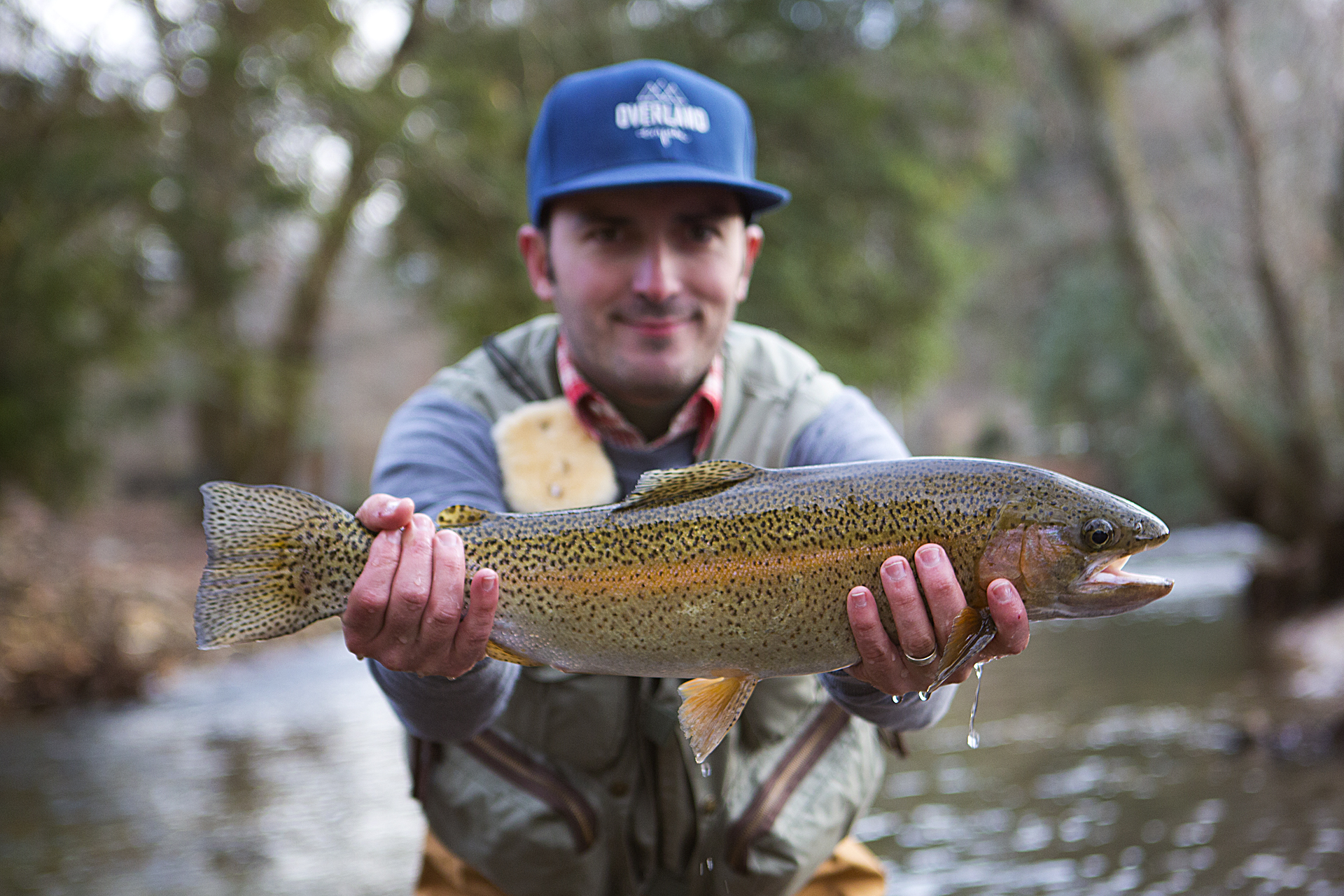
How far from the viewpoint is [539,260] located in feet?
11.1

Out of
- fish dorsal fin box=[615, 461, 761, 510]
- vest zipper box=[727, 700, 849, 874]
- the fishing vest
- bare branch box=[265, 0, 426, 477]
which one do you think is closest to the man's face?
the fishing vest

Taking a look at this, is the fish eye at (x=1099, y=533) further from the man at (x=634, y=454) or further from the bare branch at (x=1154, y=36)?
the bare branch at (x=1154, y=36)

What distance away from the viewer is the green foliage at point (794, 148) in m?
14.3

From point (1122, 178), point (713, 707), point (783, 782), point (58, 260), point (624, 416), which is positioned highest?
point (1122, 178)

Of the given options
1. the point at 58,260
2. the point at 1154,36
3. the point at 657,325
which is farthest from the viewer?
the point at 1154,36

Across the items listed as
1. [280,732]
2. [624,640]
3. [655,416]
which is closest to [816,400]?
[655,416]

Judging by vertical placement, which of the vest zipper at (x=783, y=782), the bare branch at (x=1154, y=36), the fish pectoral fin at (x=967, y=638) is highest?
the bare branch at (x=1154, y=36)

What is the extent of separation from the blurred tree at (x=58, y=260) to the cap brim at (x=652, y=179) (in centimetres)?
1061

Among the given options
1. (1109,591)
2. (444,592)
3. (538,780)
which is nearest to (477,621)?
(444,592)

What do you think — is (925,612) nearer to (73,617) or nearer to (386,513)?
(386,513)

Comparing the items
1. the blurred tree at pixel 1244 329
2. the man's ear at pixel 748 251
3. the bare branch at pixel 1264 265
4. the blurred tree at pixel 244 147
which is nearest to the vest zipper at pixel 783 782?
the man's ear at pixel 748 251

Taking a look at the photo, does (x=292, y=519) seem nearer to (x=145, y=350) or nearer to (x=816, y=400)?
(x=816, y=400)

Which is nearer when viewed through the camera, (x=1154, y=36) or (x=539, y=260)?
(x=539, y=260)

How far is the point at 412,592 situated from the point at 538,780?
106 centimetres
